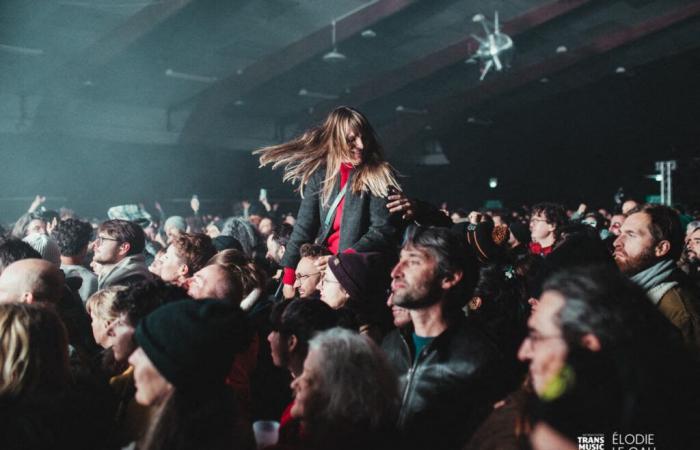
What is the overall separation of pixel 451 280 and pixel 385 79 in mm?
14597

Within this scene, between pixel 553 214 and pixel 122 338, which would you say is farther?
pixel 553 214

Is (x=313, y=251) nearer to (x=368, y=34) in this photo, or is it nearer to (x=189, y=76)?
(x=368, y=34)

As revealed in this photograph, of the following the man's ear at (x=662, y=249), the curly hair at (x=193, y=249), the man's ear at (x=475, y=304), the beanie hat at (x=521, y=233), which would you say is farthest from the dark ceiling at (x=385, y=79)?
the man's ear at (x=662, y=249)

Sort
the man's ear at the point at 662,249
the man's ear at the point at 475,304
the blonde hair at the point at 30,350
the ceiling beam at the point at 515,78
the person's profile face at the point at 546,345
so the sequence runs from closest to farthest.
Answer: the person's profile face at the point at 546,345
the blonde hair at the point at 30,350
the man's ear at the point at 662,249
the man's ear at the point at 475,304
the ceiling beam at the point at 515,78

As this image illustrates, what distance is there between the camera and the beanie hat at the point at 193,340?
5.83 feet

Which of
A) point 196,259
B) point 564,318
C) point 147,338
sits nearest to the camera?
point 564,318

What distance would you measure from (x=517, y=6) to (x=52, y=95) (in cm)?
1020

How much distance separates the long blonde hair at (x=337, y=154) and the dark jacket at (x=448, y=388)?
97 centimetres

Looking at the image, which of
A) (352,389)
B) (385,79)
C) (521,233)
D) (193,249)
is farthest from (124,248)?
(385,79)

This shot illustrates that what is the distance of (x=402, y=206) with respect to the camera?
291 centimetres

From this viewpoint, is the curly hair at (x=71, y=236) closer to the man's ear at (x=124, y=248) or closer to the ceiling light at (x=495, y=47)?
the man's ear at (x=124, y=248)

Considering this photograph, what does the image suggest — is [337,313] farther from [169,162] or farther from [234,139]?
[234,139]

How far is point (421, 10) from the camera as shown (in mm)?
12727

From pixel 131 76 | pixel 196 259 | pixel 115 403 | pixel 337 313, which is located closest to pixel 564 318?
pixel 337 313
